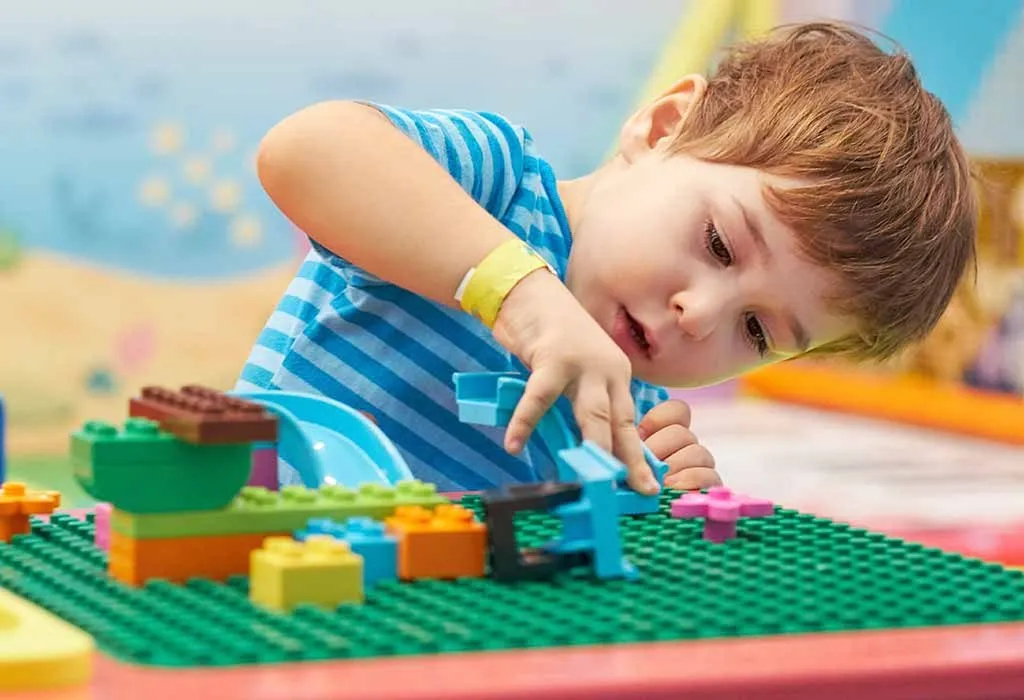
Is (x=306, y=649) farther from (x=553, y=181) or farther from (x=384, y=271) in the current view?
(x=553, y=181)

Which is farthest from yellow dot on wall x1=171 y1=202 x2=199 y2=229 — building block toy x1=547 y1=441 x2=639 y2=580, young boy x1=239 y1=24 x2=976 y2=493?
building block toy x1=547 y1=441 x2=639 y2=580

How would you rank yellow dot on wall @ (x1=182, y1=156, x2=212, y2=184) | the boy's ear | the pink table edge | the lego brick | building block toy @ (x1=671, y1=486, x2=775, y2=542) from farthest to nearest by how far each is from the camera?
1. yellow dot on wall @ (x1=182, y1=156, x2=212, y2=184)
2. the boy's ear
3. building block toy @ (x1=671, y1=486, x2=775, y2=542)
4. the lego brick
5. the pink table edge

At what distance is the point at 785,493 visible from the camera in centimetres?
275

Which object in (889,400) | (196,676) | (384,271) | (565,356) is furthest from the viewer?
(889,400)

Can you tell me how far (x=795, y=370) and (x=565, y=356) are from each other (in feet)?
10.8

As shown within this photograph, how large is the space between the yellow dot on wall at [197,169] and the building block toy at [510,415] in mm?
2604

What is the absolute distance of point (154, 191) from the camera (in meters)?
3.34

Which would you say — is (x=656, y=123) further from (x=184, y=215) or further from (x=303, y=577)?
(x=184, y=215)

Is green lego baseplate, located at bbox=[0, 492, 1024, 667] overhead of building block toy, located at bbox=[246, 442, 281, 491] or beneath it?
beneath

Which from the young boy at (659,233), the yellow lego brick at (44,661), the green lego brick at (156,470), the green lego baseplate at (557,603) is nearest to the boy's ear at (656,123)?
the young boy at (659,233)

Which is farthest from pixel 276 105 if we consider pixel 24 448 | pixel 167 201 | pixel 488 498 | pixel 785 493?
pixel 488 498

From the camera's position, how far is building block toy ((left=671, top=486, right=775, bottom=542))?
762 mm

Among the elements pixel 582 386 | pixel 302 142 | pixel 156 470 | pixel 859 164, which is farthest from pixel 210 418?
pixel 859 164

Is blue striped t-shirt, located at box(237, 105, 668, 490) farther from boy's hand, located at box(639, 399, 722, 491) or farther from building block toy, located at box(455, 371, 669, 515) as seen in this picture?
building block toy, located at box(455, 371, 669, 515)
